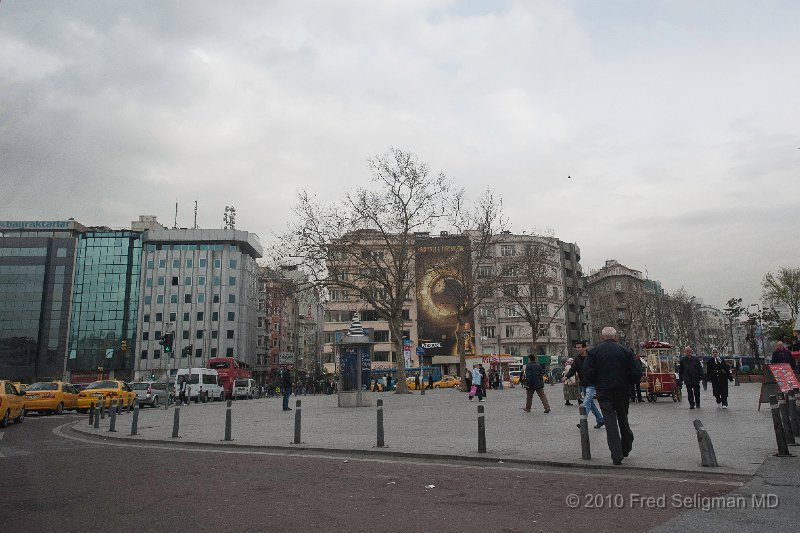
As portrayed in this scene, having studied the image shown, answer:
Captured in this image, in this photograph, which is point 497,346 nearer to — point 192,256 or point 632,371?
point 192,256

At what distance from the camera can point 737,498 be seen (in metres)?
6.00

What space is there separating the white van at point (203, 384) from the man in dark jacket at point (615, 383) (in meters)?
39.1

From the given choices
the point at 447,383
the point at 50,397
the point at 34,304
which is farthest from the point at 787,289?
the point at 34,304

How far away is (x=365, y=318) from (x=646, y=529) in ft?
277

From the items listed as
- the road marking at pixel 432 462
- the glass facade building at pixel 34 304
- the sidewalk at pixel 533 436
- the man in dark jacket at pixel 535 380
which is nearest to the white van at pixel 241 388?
the sidewalk at pixel 533 436

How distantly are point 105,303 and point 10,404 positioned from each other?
78678 mm

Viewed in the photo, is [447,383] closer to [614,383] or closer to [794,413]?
[794,413]

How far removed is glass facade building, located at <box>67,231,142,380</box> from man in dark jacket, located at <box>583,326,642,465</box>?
8968 centimetres

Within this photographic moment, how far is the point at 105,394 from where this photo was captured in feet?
87.4

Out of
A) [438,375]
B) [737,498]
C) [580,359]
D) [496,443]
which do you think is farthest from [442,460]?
[438,375]

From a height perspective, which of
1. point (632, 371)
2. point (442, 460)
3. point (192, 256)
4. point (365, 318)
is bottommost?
point (442, 460)

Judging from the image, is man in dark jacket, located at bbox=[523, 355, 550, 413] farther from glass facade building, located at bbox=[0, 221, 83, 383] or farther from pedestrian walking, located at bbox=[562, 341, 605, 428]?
glass facade building, located at bbox=[0, 221, 83, 383]

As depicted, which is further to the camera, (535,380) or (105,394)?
(105,394)

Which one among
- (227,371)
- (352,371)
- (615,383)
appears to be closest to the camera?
(615,383)
